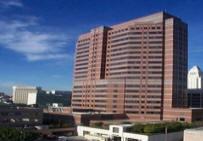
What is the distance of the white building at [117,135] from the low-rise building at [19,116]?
19426mm

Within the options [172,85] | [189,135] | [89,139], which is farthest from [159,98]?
[189,135]

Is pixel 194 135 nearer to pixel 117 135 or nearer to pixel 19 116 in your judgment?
pixel 117 135

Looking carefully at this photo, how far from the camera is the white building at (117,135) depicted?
404 feet

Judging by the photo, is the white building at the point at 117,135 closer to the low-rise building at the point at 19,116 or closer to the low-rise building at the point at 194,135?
the low-rise building at the point at 19,116

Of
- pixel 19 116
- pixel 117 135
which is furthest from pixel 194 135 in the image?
pixel 19 116

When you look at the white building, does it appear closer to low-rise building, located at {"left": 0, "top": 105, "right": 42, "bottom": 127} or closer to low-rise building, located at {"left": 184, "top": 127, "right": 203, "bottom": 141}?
low-rise building, located at {"left": 0, "top": 105, "right": 42, "bottom": 127}

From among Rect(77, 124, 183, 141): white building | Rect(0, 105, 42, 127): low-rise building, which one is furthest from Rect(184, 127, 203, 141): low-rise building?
Rect(0, 105, 42, 127): low-rise building

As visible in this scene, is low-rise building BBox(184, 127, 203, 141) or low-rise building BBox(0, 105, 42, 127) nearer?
low-rise building BBox(184, 127, 203, 141)

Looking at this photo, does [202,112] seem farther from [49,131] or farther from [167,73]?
[49,131]

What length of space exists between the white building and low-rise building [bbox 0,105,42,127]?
19426mm

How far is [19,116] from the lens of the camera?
145125mm

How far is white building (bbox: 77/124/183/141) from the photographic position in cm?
12319

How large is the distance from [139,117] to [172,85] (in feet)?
81.4

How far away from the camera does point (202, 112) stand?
7554 inches
